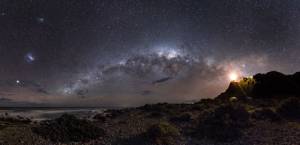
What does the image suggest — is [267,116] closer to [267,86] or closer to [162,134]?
[162,134]

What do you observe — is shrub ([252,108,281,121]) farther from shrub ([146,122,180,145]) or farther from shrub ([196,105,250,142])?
shrub ([146,122,180,145])

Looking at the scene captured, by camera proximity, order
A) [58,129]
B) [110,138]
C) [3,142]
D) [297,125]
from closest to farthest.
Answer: [3,142], [110,138], [58,129], [297,125]

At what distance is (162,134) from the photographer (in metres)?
20.6

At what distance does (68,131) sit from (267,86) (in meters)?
64.3

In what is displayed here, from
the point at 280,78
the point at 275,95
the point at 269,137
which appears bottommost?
the point at 269,137

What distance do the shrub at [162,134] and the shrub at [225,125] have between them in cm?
232

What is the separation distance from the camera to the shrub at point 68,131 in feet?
72.6

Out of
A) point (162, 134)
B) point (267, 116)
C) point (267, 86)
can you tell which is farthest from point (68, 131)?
point (267, 86)

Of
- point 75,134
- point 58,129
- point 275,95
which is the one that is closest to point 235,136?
point 75,134

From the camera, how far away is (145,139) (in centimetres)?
2073

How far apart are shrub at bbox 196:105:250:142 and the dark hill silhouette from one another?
43773mm

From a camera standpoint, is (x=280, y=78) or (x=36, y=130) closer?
(x=36, y=130)

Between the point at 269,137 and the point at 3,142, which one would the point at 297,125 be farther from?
the point at 3,142

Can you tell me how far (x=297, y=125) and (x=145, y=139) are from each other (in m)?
14.6
